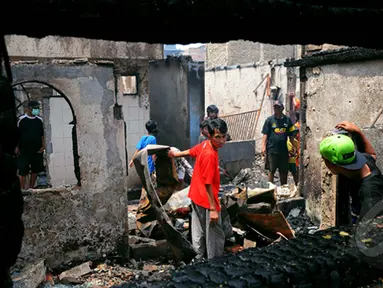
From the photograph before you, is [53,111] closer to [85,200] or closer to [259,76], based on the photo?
[85,200]

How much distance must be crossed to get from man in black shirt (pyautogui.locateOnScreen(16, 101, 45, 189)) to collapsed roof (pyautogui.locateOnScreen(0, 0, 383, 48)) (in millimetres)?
7706

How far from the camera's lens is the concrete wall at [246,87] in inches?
561

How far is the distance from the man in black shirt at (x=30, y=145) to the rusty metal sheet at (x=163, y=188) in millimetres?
3550

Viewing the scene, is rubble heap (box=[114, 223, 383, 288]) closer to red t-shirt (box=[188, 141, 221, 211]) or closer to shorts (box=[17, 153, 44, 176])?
red t-shirt (box=[188, 141, 221, 211])

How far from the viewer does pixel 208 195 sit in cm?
482

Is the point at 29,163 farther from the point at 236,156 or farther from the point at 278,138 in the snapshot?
the point at 236,156

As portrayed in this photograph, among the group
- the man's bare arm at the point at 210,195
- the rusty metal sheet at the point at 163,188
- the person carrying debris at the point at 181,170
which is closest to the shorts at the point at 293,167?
the person carrying debris at the point at 181,170

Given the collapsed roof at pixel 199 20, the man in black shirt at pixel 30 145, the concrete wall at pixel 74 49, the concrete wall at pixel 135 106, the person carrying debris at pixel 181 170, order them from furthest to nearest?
the concrete wall at pixel 135 106 → the concrete wall at pixel 74 49 → the man in black shirt at pixel 30 145 → the person carrying debris at pixel 181 170 → the collapsed roof at pixel 199 20

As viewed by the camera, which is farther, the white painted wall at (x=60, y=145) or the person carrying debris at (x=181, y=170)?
the white painted wall at (x=60, y=145)

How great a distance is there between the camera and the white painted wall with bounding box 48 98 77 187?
31.5 ft

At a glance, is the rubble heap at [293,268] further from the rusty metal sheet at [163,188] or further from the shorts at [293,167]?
the shorts at [293,167]

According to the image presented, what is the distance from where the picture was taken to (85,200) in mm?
5230

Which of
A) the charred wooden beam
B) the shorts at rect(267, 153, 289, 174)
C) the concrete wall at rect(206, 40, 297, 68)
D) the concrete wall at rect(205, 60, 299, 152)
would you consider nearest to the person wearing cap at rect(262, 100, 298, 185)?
the shorts at rect(267, 153, 289, 174)

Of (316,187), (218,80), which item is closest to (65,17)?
(316,187)
